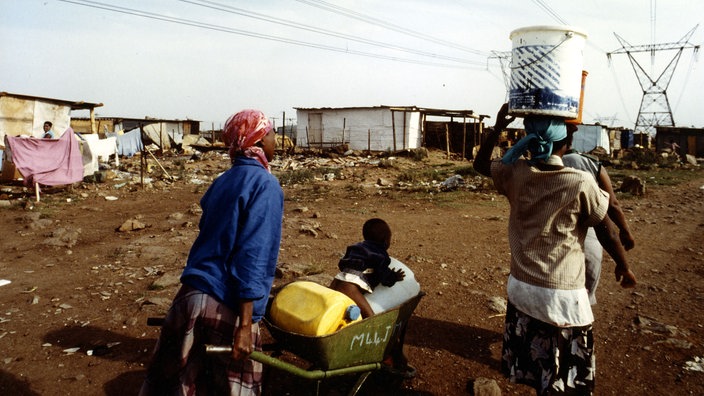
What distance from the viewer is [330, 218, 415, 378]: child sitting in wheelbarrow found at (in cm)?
283

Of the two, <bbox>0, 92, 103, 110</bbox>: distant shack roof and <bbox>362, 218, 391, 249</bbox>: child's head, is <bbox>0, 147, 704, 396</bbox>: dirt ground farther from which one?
<bbox>0, 92, 103, 110</bbox>: distant shack roof

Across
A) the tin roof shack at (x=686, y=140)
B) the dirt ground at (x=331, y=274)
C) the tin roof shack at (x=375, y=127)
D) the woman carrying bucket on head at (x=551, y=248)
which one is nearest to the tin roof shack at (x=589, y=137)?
the tin roof shack at (x=686, y=140)

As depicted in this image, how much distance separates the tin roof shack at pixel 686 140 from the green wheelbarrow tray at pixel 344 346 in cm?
3559

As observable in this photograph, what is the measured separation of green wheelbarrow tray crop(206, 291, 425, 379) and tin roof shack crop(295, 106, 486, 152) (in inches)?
882

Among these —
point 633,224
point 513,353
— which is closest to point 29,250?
point 513,353

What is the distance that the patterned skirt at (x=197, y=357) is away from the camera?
203cm

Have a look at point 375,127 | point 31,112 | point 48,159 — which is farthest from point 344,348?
point 375,127

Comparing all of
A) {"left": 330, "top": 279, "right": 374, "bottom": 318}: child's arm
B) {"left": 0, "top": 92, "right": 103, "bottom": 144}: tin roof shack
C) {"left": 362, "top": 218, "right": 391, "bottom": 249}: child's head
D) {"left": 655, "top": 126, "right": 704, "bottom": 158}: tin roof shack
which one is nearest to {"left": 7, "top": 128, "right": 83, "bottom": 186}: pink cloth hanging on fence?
{"left": 0, "top": 92, "right": 103, "bottom": 144}: tin roof shack

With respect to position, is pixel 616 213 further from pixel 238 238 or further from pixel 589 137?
pixel 589 137

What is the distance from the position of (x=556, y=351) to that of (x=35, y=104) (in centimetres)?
1696

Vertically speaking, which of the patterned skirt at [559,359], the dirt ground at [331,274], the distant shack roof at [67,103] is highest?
the distant shack roof at [67,103]

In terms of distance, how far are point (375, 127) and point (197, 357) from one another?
82.8ft

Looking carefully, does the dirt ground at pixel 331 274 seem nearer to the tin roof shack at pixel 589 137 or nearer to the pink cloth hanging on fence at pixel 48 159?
the pink cloth hanging on fence at pixel 48 159

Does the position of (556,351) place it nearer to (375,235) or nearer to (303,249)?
(375,235)
